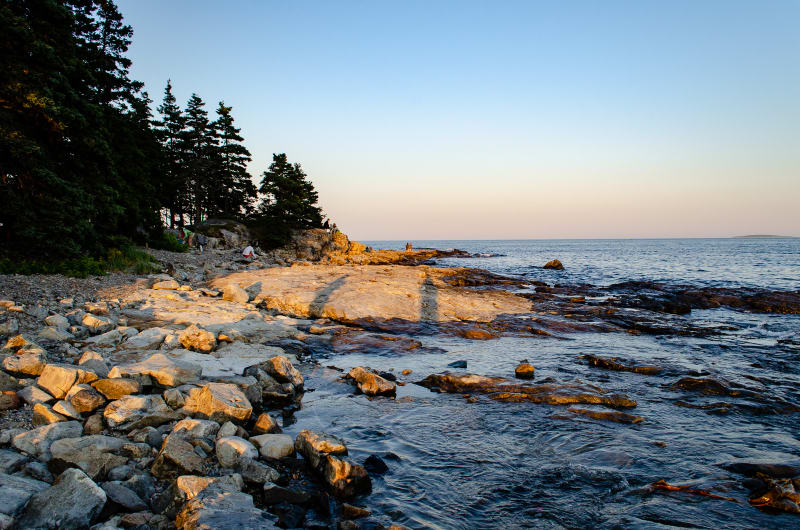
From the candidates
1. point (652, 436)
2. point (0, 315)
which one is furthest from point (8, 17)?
point (652, 436)

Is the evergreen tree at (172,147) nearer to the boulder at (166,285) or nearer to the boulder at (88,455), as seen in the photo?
the boulder at (166,285)

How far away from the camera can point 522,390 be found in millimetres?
8781

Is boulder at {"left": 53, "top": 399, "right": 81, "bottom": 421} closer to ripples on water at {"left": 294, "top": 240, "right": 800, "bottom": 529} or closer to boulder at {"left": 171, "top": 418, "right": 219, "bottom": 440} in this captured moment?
boulder at {"left": 171, "top": 418, "right": 219, "bottom": 440}

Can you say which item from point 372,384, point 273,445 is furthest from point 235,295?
point 273,445

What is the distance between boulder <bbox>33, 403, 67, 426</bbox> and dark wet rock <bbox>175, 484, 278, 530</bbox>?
284cm

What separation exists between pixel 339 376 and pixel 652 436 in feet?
21.0

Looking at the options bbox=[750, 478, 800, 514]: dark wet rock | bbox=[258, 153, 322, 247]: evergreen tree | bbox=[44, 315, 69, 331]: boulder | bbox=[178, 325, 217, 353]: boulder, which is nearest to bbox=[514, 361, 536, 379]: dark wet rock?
bbox=[750, 478, 800, 514]: dark wet rock

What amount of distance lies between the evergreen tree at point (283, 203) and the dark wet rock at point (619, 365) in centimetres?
4277

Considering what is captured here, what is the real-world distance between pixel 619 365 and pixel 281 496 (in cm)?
978

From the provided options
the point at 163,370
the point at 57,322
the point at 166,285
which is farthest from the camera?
the point at 166,285

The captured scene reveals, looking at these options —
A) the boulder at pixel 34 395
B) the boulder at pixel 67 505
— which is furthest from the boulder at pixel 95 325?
the boulder at pixel 67 505

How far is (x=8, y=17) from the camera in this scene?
1323 cm

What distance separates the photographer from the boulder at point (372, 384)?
8.61m

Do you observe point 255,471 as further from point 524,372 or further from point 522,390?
point 524,372
